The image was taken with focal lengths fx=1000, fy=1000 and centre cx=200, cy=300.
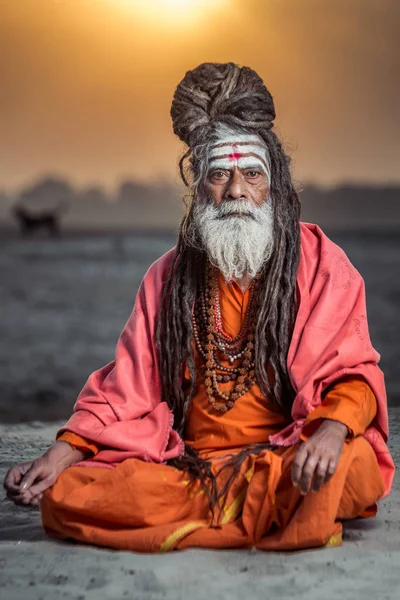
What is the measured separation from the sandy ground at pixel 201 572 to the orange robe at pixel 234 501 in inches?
2.2

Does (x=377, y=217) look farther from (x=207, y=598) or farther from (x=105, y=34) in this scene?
(x=207, y=598)

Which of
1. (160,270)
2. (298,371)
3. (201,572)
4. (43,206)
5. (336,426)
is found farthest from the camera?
(43,206)

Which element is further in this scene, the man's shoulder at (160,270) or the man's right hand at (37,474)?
the man's shoulder at (160,270)

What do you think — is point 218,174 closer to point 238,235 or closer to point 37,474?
point 238,235

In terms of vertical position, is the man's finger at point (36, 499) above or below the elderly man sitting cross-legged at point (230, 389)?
below

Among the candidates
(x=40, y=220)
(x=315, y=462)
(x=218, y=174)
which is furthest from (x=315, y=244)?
(x=40, y=220)

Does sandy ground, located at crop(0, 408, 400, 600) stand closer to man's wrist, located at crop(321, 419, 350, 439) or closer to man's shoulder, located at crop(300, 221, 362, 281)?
man's wrist, located at crop(321, 419, 350, 439)

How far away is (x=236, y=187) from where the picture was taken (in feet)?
11.3

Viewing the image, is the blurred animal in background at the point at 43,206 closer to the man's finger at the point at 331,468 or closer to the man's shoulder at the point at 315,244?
the man's shoulder at the point at 315,244

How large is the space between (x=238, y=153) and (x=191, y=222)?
0.32 metres

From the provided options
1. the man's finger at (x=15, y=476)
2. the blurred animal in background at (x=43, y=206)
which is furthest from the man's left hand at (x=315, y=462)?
the blurred animal in background at (x=43, y=206)

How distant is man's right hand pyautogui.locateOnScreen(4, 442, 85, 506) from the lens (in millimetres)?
3166

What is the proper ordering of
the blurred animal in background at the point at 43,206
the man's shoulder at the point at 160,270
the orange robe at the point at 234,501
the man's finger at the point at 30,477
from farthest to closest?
1. the blurred animal in background at the point at 43,206
2. the man's shoulder at the point at 160,270
3. the man's finger at the point at 30,477
4. the orange robe at the point at 234,501

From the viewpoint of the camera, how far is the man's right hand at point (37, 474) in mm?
3166
